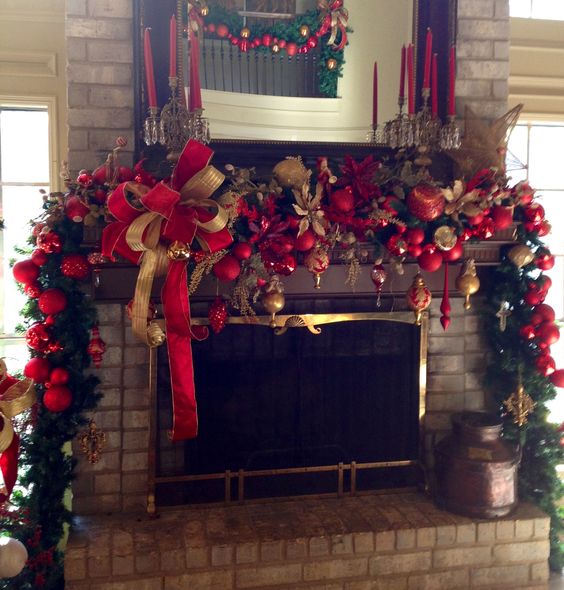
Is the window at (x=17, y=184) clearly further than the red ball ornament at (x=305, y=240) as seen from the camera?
Yes

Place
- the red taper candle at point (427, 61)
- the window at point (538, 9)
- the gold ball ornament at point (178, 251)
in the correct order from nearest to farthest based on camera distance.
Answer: the gold ball ornament at point (178, 251), the red taper candle at point (427, 61), the window at point (538, 9)

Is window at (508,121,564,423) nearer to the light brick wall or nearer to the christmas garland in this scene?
the christmas garland

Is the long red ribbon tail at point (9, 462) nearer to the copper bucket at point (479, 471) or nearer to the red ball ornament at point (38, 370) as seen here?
the red ball ornament at point (38, 370)

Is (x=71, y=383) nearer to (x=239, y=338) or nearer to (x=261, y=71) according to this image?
(x=239, y=338)

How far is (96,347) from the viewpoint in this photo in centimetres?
225

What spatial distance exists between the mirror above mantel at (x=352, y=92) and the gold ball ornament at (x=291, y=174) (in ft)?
1.06

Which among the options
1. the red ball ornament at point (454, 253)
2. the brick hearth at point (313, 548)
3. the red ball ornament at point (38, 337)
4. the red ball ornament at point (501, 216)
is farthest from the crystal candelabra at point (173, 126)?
the brick hearth at point (313, 548)

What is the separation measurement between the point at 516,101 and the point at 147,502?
8.38 feet

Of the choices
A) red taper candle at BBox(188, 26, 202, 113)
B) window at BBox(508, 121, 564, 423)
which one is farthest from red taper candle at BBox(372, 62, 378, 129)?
window at BBox(508, 121, 564, 423)

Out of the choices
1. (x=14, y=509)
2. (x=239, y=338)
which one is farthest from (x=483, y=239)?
(x=14, y=509)

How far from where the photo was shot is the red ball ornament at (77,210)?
2154mm

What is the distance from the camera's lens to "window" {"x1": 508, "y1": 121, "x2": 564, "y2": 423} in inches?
134

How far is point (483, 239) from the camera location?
243cm

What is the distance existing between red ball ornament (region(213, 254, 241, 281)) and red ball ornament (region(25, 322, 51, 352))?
0.62 meters
